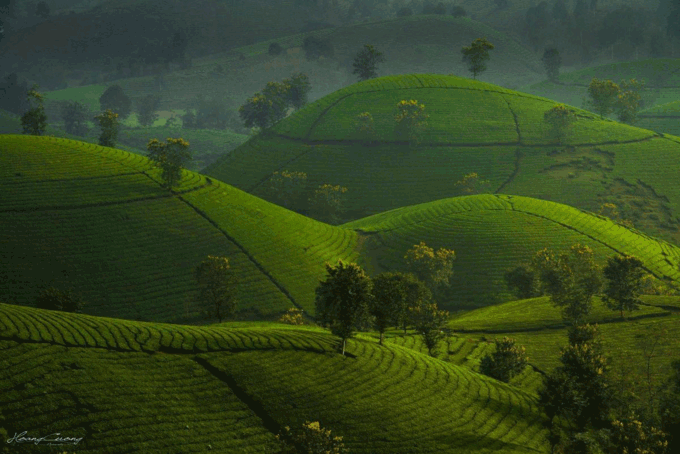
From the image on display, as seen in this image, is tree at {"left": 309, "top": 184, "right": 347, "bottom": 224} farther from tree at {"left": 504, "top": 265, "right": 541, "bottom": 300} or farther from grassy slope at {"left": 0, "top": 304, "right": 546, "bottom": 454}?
grassy slope at {"left": 0, "top": 304, "right": 546, "bottom": 454}

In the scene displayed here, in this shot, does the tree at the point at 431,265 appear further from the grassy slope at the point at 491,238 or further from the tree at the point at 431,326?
the tree at the point at 431,326

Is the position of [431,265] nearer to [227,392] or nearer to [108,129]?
[227,392]

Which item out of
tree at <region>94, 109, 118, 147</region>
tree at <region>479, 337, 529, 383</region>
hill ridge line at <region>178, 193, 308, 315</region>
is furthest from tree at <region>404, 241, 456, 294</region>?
tree at <region>94, 109, 118, 147</region>

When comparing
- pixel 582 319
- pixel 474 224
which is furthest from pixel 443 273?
pixel 582 319

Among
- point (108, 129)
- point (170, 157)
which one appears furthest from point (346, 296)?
point (108, 129)

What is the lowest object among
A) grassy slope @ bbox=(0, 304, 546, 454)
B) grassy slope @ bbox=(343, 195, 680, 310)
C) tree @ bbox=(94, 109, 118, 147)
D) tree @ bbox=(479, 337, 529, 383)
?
grassy slope @ bbox=(0, 304, 546, 454)
